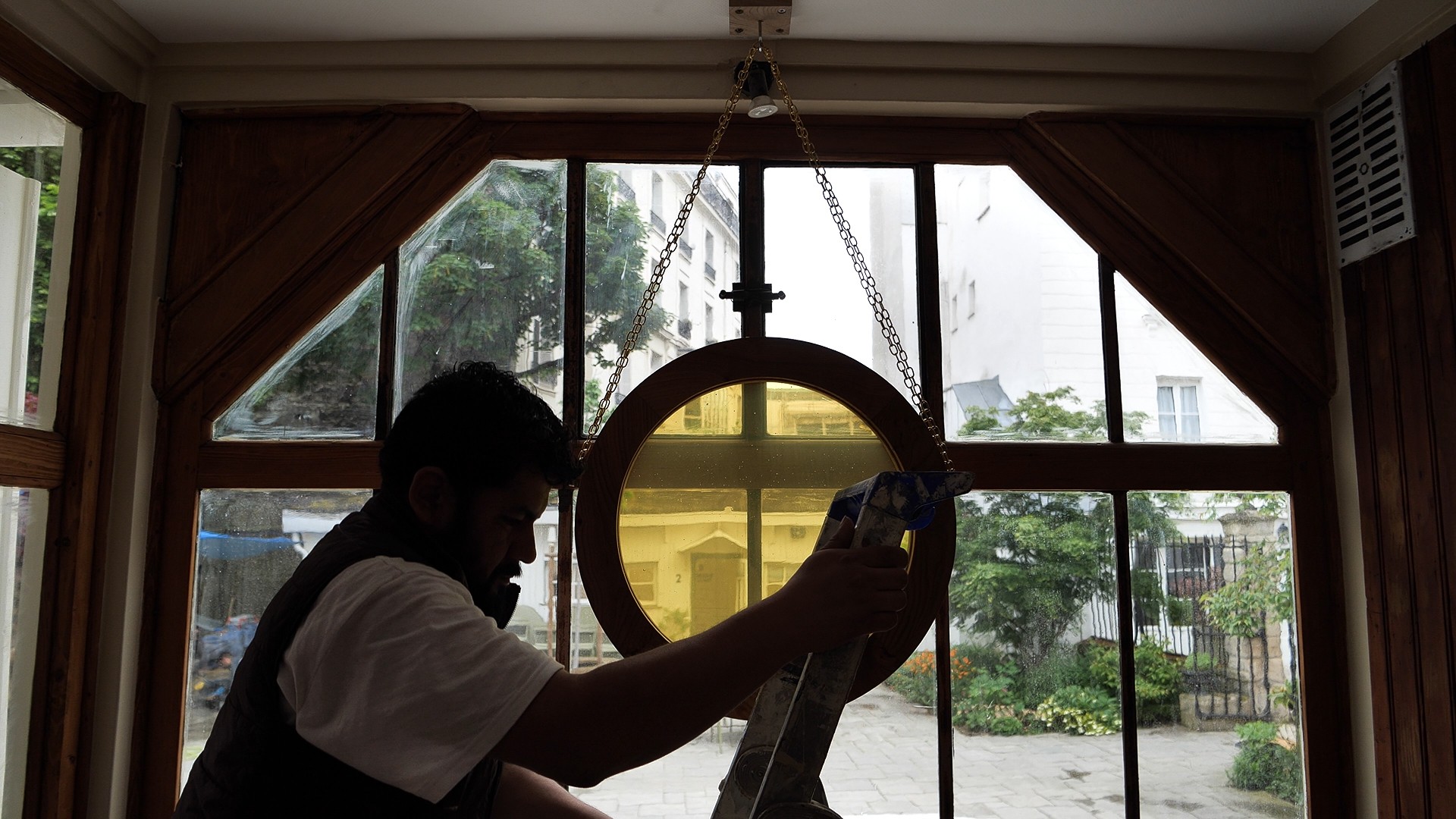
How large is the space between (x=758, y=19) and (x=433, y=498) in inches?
59.7

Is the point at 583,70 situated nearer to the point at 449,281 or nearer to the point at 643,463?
the point at 449,281

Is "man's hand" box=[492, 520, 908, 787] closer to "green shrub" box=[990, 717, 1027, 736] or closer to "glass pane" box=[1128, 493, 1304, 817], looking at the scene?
"green shrub" box=[990, 717, 1027, 736]

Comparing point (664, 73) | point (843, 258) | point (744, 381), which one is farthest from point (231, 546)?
point (843, 258)

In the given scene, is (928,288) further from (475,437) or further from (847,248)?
(475,437)

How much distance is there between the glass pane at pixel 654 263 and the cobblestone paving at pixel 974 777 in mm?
954

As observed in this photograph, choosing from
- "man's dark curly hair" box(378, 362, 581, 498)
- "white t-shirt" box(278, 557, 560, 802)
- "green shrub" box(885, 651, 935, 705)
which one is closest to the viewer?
"white t-shirt" box(278, 557, 560, 802)

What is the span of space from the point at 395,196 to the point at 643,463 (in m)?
0.96

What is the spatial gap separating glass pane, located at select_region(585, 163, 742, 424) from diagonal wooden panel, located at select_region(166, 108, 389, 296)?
632 millimetres

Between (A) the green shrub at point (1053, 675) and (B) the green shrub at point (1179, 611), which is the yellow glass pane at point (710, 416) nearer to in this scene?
(A) the green shrub at point (1053, 675)

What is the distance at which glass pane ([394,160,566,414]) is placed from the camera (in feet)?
7.64

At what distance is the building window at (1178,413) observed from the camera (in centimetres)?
235

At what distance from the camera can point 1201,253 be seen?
231 cm

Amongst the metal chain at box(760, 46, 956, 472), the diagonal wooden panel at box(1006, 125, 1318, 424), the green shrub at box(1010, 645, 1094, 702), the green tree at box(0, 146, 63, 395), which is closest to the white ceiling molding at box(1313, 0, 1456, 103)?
the diagonal wooden panel at box(1006, 125, 1318, 424)

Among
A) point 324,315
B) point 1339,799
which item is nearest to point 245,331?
point 324,315
